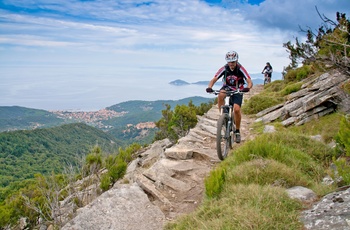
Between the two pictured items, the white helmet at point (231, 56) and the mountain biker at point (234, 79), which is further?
the mountain biker at point (234, 79)

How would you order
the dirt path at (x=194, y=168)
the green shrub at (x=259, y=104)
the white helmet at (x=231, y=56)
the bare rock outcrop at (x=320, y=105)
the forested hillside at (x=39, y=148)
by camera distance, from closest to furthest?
the dirt path at (x=194, y=168)
the white helmet at (x=231, y=56)
the bare rock outcrop at (x=320, y=105)
the green shrub at (x=259, y=104)
the forested hillside at (x=39, y=148)

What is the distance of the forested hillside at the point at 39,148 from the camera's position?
7562 centimetres

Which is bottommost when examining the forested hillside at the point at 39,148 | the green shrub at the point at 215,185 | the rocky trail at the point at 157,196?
the forested hillside at the point at 39,148

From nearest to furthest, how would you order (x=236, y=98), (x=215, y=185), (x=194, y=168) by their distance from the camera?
(x=215, y=185)
(x=194, y=168)
(x=236, y=98)

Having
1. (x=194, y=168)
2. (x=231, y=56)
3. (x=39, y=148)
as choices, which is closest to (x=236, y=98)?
(x=231, y=56)

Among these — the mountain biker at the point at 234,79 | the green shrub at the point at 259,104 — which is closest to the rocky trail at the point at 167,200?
the mountain biker at the point at 234,79

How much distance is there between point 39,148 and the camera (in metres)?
108

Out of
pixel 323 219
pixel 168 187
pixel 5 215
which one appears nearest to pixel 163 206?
pixel 168 187

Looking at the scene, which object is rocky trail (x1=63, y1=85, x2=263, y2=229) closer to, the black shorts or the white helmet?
the black shorts

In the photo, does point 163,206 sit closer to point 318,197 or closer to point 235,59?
point 318,197

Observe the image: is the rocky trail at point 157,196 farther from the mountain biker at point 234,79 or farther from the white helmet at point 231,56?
the white helmet at point 231,56

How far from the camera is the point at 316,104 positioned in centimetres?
1019

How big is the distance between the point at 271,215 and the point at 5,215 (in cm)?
1579

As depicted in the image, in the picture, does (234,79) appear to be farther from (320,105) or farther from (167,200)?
(320,105)
